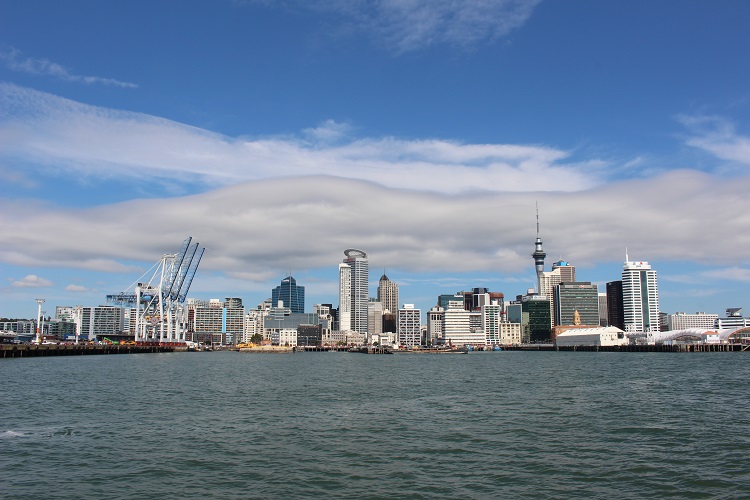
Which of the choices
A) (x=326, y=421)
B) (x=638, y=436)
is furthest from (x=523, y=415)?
(x=326, y=421)

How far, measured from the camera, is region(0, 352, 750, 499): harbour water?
914 inches

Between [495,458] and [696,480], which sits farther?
[495,458]

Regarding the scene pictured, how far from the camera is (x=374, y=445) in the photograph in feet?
102

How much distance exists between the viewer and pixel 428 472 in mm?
25406

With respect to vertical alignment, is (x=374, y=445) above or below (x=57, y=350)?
above

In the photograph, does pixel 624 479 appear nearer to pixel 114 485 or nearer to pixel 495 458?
pixel 495 458

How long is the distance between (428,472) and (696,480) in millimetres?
10657

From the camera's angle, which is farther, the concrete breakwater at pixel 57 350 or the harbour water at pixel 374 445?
the concrete breakwater at pixel 57 350

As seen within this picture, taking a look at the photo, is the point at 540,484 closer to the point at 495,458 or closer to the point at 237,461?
the point at 495,458

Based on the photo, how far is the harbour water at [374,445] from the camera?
2322cm

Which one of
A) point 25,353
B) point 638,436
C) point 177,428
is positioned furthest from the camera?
point 25,353

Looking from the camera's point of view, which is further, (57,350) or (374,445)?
(57,350)

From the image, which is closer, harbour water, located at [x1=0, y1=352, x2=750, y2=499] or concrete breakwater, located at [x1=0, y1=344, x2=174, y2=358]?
harbour water, located at [x1=0, y1=352, x2=750, y2=499]

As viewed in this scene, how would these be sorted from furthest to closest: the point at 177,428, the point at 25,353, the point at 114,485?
the point at 25,353
the point at 177,428
the point at 114,485
